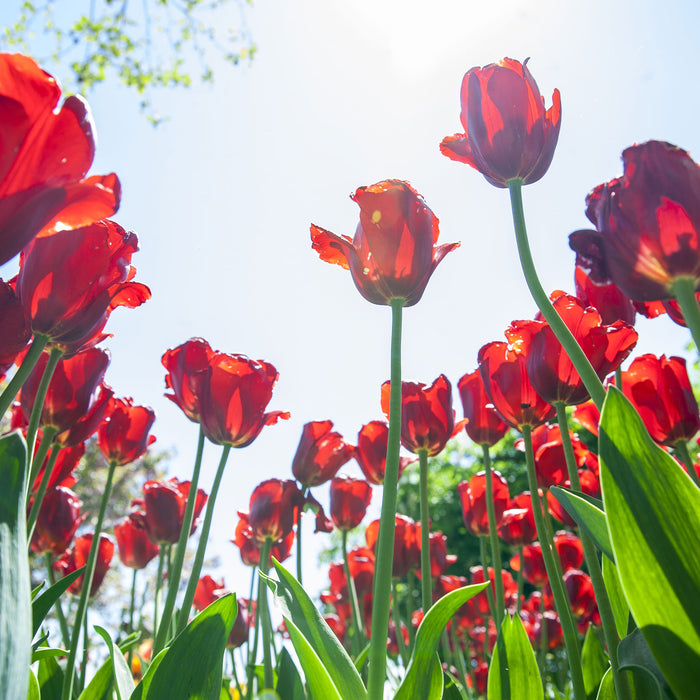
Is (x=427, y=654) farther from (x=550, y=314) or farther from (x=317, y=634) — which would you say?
(x=550, y=314)

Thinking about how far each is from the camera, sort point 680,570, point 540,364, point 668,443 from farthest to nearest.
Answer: point 668,443, point 540,364, point 680,570

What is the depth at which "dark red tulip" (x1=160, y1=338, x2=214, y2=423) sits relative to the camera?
1.58m

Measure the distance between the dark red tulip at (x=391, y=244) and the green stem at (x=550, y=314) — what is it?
18 cm

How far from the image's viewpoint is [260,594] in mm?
1741

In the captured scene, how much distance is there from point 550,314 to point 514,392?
0.65 meters

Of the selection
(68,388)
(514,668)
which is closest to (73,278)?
(68,388)

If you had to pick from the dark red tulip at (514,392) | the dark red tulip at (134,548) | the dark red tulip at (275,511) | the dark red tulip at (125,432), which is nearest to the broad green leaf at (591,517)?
the dark red tulip at (514,392)

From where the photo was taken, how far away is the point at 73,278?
0.97 metres

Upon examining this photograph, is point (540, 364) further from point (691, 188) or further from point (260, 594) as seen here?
point (260, 594)

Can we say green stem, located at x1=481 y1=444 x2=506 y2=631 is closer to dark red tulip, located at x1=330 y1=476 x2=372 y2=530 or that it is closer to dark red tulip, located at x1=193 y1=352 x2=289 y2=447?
dark red tulip, located at x1=193 y1=352 x2=289 y2=447

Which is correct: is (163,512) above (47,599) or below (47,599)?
above

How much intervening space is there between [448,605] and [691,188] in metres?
0.67

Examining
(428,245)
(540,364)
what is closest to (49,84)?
(428,245)

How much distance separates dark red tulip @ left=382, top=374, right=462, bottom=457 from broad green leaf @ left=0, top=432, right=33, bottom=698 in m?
1.16
